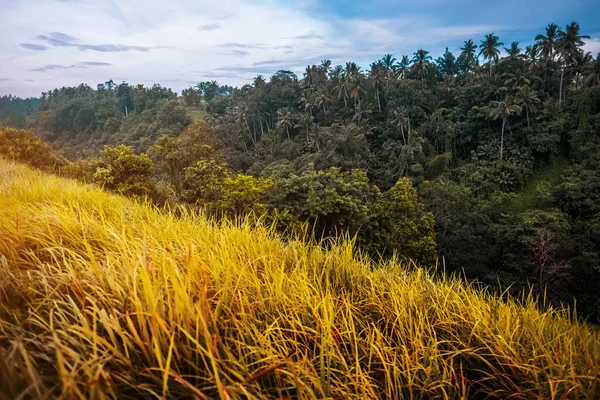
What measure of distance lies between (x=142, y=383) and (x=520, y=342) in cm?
188

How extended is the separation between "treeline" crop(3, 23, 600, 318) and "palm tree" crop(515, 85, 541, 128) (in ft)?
0.41

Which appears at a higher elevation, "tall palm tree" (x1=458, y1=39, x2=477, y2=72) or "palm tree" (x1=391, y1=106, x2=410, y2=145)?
"tall palm tree" (x1=458, y1=39, x2=477, y2=72)

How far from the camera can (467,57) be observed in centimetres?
4741

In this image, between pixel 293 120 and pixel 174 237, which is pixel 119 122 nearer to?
Result: pixel 293 120

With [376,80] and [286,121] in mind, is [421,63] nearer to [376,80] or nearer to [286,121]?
[376,80]

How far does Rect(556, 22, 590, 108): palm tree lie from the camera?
32388 mm

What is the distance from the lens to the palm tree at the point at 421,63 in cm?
4241

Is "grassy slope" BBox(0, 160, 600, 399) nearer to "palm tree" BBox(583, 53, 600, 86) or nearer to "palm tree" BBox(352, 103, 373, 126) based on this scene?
"palm tree" BBox(352, 103, 373, 126)

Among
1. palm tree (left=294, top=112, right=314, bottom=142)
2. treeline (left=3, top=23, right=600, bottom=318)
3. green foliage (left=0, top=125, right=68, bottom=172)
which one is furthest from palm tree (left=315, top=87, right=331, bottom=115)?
green foliage (left=0, top=125, right=68, bottom=172)

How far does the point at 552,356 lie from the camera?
5.63 ft

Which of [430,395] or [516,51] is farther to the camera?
[516,51]

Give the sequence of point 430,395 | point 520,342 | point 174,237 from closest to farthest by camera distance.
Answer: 1. point 430,395
2. point 520,342
3. point 174,237

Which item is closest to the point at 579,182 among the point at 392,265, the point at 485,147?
the point at 485,147

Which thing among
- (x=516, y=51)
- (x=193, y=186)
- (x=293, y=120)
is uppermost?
(x=516, y=51)
